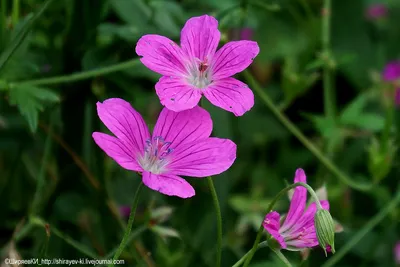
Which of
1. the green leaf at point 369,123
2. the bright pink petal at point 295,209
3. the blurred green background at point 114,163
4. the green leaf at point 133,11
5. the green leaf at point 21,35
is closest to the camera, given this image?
the bright pink petal at point 295,209

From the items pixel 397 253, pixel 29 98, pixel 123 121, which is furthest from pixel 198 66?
pixel 397 253

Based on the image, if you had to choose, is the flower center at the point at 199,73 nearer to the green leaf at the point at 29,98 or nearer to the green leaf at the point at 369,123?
the green leaf at the point at 29,98

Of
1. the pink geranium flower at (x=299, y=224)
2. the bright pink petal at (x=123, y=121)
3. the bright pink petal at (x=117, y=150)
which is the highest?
the bright pink petal at (x=123, y=121)

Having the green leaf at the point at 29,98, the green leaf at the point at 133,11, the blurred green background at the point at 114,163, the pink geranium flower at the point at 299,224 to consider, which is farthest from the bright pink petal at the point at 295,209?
the green leaf at the point at 133,11

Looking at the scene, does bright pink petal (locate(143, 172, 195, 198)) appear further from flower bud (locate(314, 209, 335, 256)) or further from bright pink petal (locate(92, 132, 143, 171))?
flower bud (locate(314, 209, 335, 256))

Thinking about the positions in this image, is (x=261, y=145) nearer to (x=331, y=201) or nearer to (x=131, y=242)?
(x=331, y=201)

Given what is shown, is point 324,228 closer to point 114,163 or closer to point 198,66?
point 198,66

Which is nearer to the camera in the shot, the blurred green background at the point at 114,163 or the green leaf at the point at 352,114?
the blurred green background at the point at 114,163
